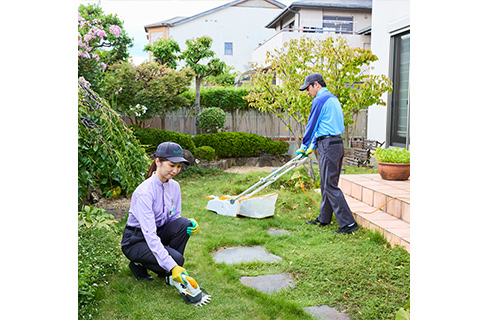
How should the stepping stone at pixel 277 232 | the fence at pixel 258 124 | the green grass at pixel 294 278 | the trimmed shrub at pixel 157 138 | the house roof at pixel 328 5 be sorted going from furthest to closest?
1. the house roof at pixel 328 5
2. the fence at pixel 258 124
3. the trimmed shrub at pixel 157 138
4. the stepping stone at pixel 277 232
5. the green grass at pixel 294 278

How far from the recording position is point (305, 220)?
5727 millimetres

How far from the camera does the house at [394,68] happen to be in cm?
839

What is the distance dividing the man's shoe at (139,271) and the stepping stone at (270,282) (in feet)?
2.66

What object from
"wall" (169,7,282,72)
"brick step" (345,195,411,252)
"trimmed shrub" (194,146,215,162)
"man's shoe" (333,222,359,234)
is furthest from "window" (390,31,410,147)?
"wall" (169,7,282,72)

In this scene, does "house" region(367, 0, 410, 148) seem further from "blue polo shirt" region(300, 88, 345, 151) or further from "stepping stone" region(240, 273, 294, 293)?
"stepping stone" region(240, 273, 294, 293)

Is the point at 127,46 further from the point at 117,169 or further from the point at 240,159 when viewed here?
the point at 117,169

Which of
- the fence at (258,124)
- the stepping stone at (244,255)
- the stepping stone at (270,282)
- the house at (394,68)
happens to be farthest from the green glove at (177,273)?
the fence at (258,124)

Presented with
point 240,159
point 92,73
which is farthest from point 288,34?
point 92,73

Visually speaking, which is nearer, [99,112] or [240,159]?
[99,112]

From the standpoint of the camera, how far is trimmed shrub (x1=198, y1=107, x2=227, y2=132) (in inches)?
493

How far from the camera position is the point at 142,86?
1112 cm

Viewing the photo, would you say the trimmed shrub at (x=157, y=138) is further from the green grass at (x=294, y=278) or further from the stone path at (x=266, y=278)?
the stone path at (x=266, y=278)
